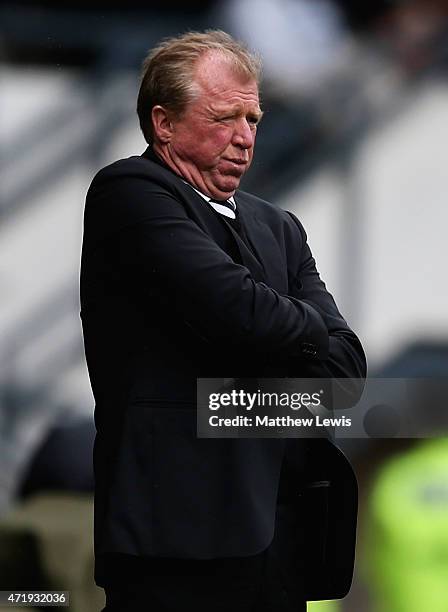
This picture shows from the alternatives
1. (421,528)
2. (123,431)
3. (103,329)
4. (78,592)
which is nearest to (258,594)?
(123,431)

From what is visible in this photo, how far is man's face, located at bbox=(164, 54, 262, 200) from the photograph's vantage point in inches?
72.0

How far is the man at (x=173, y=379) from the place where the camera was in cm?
169

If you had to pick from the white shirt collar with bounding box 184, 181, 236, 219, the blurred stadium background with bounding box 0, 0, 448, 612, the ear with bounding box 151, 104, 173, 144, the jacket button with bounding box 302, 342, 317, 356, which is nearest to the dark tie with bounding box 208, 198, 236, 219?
the white shirt collar with bounding box 184, 181, 236, 219

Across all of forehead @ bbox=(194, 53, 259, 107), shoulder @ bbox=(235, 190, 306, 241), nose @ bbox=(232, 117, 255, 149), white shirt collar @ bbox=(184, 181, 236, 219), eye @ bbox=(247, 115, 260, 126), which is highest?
forehead @ bbox=(194, 53, 259, 107)

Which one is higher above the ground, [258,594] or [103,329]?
[103,329]

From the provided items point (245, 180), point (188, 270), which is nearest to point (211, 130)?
point (188, 270)

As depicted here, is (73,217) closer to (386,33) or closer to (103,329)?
(386,33)

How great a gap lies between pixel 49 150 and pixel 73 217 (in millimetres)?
140

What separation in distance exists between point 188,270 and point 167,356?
0.38ft

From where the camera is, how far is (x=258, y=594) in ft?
5.73

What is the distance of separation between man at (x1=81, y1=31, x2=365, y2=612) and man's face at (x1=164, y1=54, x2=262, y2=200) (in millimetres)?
39

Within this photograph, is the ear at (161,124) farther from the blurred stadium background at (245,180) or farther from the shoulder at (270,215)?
the blurred stadium background at (245,180)

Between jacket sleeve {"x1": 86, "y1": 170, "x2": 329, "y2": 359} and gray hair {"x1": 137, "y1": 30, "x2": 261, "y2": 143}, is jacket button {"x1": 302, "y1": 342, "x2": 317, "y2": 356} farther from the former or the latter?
gray hair {"x1": 137, "y1": 30, "x2": 261, "y2": 143}

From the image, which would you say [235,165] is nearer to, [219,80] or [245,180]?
[219,80]
